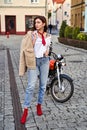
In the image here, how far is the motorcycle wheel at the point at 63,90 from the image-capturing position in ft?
Result: 24.6

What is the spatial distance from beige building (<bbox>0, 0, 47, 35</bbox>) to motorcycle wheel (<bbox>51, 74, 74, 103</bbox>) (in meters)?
41.9

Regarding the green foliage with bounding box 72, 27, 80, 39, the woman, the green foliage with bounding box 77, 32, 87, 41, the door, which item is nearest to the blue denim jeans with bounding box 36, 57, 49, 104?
the woman

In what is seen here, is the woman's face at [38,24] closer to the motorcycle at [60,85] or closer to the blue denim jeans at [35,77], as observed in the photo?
the blue denim jeans at [35,77]

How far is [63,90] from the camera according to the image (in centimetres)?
752

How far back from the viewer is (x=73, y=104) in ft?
24.4

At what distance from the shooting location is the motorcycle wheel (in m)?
7.50

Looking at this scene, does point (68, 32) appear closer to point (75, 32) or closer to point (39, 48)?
point (75, 32)

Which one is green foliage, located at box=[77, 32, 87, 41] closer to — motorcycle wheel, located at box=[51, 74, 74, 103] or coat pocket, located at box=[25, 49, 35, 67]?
motorcycle wheel, located at box=[51, 74, 74, 103]

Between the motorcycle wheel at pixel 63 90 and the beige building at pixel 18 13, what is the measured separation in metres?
41.9

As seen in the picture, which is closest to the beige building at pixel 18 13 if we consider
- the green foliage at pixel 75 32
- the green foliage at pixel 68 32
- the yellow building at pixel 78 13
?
the yellow building at pixel 78 13

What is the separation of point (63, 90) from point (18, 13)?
42.9 m

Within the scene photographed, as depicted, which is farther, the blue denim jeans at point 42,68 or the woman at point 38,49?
the blue denim jeans at point 42,68

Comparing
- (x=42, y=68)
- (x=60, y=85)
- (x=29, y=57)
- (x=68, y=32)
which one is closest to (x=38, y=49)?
(x=29, y=57)

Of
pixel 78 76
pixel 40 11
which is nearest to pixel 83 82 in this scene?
pixel 78 76
